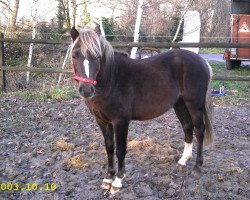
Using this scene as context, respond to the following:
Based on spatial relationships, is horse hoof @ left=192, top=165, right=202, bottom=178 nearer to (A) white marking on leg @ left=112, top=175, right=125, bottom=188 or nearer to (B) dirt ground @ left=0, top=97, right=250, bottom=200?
(B) dirt ground @ left=0, top=97, right=250, bottom=200

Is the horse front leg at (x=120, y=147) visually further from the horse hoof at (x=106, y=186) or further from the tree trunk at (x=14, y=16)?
the tree trunk at (x=14, y=16)

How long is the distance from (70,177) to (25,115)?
2.78m

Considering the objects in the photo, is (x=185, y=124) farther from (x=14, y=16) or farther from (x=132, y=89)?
(x=14, y=16)

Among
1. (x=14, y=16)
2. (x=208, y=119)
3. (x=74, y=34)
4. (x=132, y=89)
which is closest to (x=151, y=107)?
(x=132, y=89)

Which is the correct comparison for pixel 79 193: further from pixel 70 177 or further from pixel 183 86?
pixel 183 86

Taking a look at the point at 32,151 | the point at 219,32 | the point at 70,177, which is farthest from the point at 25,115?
the point at 219,32

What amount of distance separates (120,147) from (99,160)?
2.62 feet

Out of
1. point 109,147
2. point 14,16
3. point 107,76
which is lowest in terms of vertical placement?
point 109,147

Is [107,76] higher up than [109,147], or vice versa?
[107,76]

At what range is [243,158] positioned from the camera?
3.99 meters

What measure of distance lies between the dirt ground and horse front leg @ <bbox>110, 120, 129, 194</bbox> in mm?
102

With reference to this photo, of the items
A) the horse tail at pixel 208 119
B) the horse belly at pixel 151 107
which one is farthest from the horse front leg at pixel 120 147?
the horse tail at pixel 208 119

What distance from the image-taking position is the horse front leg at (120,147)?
307 cm

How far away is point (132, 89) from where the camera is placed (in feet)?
10.5
